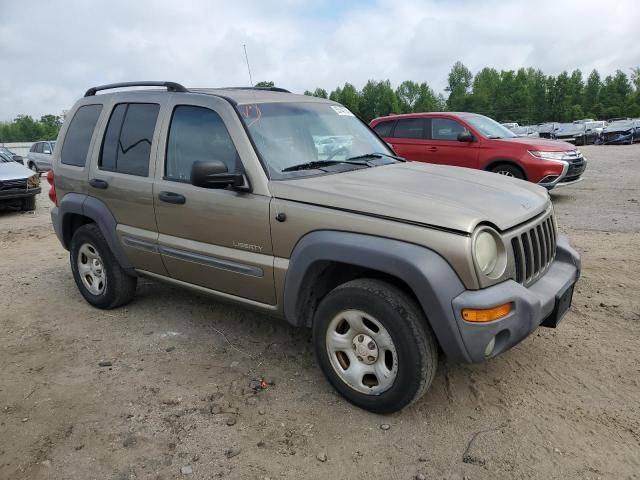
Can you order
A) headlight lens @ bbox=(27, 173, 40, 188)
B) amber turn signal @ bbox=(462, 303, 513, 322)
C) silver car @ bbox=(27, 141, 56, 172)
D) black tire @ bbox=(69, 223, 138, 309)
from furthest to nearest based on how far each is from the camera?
silver car @ bbox=(27, 141, 56, 172) < headlight lens @ bbox=(27, 173, 40, 188) < black tire @ bbox=(69, 223, 138, 309) < amber turn signal @ bbox=(462, 303, 513, 322)

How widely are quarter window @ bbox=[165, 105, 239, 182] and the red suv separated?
538 centimetres

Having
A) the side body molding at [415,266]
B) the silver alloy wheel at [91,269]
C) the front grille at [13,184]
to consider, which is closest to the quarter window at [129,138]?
the silver alloy wheel at [91,269]

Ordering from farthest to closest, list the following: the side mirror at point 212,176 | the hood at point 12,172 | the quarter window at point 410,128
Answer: the hood at point 12,172 → the quarter window at point 410,128 → the side mirror at point 212,176

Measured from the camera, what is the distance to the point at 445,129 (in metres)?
10.1

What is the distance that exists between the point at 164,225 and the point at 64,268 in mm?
3230

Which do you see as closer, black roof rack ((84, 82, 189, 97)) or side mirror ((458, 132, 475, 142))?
black roof rack ((84, 82, 189, 97))

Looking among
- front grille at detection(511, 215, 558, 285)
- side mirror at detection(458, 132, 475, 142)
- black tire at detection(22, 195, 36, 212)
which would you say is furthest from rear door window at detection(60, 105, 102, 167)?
black tire at detection(22, 195, 36, 212)

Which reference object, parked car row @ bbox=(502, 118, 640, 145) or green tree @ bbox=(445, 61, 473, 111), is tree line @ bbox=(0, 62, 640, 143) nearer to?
green tree @ bbox=(445, 61, 473, 111)

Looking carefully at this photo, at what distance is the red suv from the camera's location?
929 cm

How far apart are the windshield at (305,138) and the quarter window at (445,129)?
6.04m

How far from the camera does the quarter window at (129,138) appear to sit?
4.11 metres

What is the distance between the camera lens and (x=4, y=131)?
8869 centimetres

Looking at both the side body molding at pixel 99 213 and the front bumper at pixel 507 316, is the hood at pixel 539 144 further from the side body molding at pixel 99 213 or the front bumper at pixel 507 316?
the side body molding at pixel 99 213

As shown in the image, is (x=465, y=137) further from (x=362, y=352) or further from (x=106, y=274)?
(x=362, y=352)
